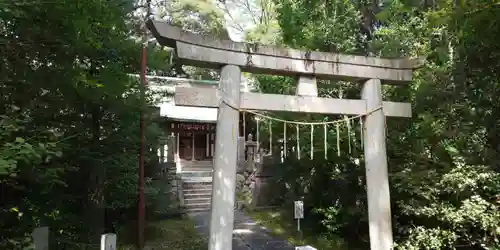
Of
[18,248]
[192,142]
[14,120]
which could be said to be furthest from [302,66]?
[192,142]

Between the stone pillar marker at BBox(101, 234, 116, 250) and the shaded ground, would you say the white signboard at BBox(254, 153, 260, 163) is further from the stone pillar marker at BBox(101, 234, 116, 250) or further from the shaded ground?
the stone pillar marker at BBox(101, 234, 116, 250)

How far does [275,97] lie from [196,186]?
1096cm

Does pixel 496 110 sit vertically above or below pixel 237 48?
below


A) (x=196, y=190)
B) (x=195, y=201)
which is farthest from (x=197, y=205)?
(x=196, y=190)

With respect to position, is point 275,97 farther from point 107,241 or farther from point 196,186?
point 196,186

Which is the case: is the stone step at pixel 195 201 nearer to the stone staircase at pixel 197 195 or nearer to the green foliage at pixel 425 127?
the stone staircase at pixel 197 195

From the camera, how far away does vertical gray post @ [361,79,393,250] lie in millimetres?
6074

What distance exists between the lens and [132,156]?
8.37 metres

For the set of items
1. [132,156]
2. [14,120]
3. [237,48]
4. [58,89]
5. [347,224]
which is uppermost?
[237,48]

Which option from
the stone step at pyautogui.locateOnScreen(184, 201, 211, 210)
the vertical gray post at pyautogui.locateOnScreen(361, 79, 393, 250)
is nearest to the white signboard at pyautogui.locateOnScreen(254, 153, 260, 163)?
the stone step at pyautogui.locateOnScreen(184, 201, 211, 210)

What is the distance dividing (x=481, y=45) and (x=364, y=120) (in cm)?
227

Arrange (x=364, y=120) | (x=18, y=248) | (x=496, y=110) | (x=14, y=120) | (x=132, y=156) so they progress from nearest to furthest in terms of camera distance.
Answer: (x=14, y=120) < (x=18, y=248) < (x=496, y=110) < (x=364, y=120) < (x=132, y=156)

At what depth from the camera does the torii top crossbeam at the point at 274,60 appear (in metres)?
4.91

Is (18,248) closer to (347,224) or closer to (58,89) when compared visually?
(58,89)
